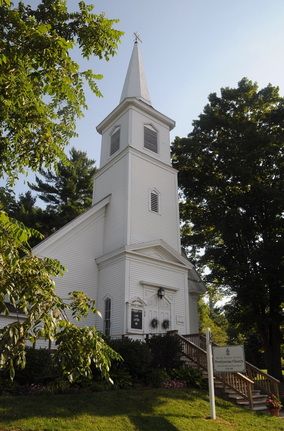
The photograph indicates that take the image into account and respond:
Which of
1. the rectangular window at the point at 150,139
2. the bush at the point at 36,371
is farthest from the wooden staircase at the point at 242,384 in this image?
the rectangular window at the point at 150,139

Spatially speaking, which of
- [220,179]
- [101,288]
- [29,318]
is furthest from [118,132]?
[29,318]

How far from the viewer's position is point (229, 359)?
12.7m

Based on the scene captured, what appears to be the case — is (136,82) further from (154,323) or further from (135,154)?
(154,323)

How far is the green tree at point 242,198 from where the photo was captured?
896 inches

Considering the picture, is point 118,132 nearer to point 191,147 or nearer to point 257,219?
point 191,147

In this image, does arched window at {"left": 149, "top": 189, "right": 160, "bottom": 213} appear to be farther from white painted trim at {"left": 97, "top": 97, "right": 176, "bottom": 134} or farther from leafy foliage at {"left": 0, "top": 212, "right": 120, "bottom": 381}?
leafy foliage at {"left": 0, "top": 212, "right": 120, "bottom": 381}

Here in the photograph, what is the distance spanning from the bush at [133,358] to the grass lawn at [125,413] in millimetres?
1224

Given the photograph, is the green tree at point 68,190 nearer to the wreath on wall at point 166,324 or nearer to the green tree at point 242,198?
the green tree at point 242,198

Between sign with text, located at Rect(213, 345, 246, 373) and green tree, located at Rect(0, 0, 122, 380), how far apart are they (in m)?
7.88

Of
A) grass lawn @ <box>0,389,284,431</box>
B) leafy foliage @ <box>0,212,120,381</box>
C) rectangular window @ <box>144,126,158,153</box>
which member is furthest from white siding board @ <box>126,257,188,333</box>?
leafy foliage @ <box>0,212,120,381</box>

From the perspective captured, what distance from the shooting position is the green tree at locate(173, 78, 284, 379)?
22.8 m

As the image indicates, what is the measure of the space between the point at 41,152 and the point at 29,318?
3076 mm

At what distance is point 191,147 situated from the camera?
27.7m

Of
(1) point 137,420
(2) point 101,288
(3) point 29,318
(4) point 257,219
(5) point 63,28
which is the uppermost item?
(4) point 257,219
